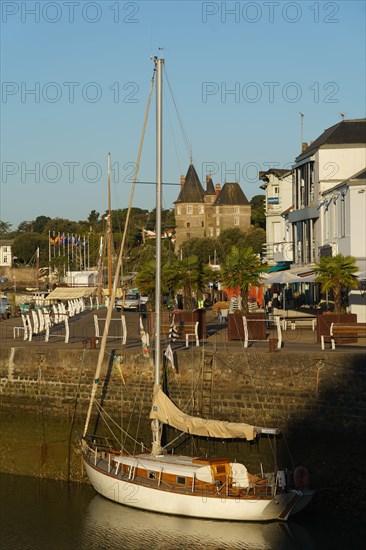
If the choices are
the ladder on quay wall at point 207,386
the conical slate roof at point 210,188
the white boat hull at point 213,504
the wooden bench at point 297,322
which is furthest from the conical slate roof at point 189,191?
the white boat hull at point 213,504

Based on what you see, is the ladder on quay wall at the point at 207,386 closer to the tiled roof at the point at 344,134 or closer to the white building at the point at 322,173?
the white building at the point at 322,173

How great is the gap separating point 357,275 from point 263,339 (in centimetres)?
564

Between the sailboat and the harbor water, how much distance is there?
0.92 ft

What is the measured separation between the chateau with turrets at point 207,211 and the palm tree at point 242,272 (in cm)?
13329

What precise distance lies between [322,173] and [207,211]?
14137 centimetres

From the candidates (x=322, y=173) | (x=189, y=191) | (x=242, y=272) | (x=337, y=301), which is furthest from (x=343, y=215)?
(x=189, y=191)

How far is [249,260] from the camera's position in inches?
1577

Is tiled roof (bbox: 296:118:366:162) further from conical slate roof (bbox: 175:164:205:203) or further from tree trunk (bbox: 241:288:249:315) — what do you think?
conical slate roof (bbox: 175:164:205:203)

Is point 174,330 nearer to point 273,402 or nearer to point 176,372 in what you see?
point 176,372

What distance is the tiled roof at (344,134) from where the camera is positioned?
→ 4275cm

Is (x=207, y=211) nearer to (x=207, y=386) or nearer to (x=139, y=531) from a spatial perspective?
(x=207, y=386)

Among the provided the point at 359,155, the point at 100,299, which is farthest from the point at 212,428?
the point at 100,299

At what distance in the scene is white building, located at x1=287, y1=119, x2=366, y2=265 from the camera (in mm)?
42312

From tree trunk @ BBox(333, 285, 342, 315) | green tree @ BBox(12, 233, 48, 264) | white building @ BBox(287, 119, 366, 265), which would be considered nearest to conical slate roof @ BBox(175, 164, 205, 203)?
green tree @ BBox(12, 233, 48, 264)
